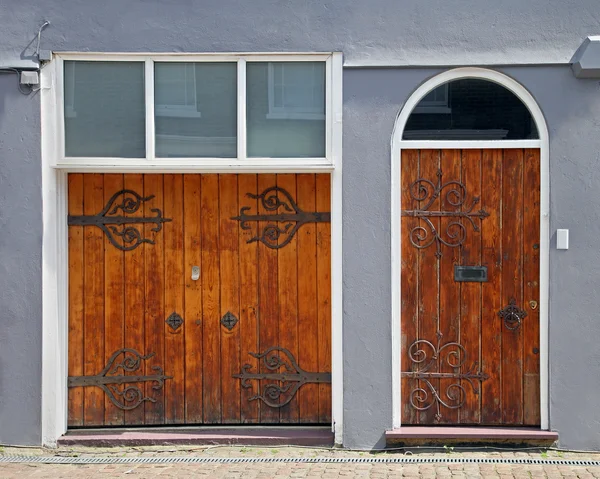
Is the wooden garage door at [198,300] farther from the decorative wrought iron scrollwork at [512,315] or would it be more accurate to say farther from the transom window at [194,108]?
the decorative wrought iron scrollwork at [512,315]

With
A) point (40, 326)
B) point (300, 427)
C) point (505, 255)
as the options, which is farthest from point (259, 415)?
point (505, 255)

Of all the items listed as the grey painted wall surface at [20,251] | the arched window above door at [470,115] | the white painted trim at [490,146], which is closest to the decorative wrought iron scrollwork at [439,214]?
the white painted trim at [490,146]

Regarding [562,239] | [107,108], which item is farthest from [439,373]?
[107,108]

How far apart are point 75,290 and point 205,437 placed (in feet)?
5.41

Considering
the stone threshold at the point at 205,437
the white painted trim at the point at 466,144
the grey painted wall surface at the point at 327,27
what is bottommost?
the stone threshold at the point at 205,437

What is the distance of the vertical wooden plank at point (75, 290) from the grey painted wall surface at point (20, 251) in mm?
353

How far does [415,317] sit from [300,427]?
4.45 feet

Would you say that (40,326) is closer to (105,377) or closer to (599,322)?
(105,377)

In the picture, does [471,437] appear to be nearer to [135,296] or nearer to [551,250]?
[551,250]

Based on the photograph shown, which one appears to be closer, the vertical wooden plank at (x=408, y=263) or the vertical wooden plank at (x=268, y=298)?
the vertical wooden plank at (x=408, y=263)

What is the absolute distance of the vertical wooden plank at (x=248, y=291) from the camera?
25.1ft

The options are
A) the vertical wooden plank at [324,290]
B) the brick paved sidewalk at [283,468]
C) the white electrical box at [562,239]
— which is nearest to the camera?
the brick paved sidewalk at [283,468]

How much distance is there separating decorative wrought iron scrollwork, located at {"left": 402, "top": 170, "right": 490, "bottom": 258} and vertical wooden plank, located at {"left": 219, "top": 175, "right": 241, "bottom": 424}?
1.46 meters

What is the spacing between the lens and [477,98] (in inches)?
287
